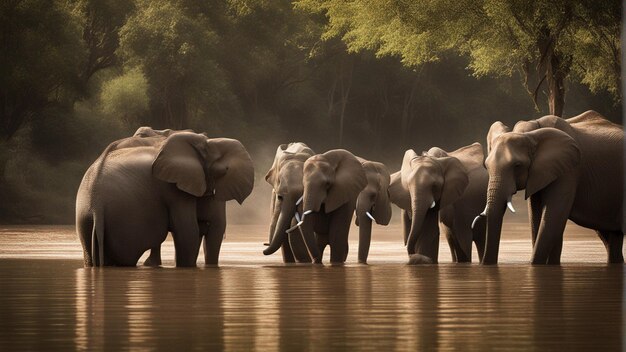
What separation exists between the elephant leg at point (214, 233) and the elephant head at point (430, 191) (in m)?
2.72

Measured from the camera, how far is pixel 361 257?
1024 inches

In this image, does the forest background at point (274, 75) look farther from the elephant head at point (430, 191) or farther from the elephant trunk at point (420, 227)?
the elephant trunk at point (420, 227)

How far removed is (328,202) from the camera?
2522 centimetres

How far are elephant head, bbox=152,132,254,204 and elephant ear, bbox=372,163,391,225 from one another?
3.79 meters

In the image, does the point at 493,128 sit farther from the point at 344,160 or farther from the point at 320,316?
the point at 320,316

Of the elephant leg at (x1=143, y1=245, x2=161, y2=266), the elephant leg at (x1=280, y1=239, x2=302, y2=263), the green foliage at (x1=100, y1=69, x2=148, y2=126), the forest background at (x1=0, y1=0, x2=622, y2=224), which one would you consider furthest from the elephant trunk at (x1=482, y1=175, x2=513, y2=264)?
the green foliage at (x1=100, y1=69, x2=148, y2=126)

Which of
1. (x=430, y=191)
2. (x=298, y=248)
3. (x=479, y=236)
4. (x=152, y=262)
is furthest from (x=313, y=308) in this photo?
(x=479, y=236)

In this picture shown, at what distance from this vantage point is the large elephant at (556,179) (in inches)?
921

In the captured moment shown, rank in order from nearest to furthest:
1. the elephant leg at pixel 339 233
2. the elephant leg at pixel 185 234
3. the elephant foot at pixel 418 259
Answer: the elephant leg at pixel 185 234, the elephant foot at pixel 418 259, the elephant leg at pixel 339 233

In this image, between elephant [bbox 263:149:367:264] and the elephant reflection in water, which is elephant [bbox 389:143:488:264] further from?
the elephant reflection in water

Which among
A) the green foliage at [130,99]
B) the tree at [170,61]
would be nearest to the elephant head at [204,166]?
the tree at [170,61]

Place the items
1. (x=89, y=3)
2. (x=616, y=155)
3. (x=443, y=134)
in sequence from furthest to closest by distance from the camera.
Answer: (x=443, y=134), (x=89, y=3), (x=616, y=155)

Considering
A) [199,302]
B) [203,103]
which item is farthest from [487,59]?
[199,302]

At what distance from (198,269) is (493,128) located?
20.2 feet
